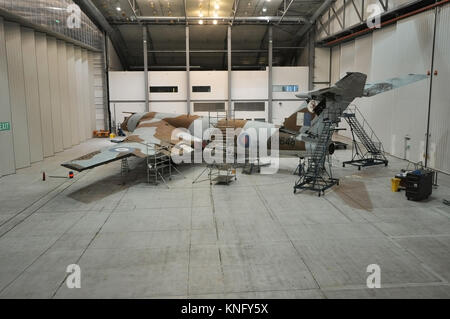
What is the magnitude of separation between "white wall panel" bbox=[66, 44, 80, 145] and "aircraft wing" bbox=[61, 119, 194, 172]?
32.0 feet

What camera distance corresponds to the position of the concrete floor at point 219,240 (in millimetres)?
7613

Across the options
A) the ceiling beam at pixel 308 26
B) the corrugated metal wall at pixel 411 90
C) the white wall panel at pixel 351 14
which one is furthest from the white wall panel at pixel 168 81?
the corrugated metal wall at pixel 411 90

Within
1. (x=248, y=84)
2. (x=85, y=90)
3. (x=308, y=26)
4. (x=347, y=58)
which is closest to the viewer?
(x=85, y=90)

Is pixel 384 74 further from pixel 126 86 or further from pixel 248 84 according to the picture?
pixel 126 86

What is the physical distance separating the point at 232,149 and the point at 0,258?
12.7 metres

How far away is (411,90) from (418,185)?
10033mm

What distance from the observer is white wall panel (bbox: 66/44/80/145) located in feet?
91.6

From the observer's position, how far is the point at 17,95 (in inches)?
790

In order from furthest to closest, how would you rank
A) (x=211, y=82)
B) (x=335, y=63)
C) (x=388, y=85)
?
1. (x=211, y=82)
2. (x=335, y=63)
3. (x=388, y=85)

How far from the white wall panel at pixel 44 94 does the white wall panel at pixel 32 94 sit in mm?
703

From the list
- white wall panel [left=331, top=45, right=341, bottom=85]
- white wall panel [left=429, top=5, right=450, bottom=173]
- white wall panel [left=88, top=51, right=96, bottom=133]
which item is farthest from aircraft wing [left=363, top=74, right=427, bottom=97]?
white wall panel [left=88, top=51, right=96, bottom=133]

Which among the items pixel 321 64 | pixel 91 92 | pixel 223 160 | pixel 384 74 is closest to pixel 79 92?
pixel 91 92

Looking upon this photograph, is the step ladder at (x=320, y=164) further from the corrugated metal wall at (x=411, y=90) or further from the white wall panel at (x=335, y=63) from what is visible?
the white wall panel at (x=335, y=63)

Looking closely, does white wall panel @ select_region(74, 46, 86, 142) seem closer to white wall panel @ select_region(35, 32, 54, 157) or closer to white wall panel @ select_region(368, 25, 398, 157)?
white wall panel @ select_region(35, 32, 54, 157)
